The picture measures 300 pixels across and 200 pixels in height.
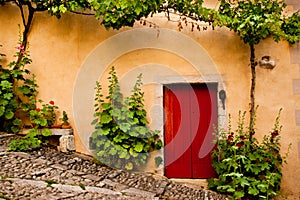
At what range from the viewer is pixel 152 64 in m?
4.94

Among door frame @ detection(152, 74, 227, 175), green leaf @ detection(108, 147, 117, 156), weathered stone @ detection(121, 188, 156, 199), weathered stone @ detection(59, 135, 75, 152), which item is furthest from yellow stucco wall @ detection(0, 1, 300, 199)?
weathered stone @ detection(121, 188, 156, 199)

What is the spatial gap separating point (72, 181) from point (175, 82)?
2.13m

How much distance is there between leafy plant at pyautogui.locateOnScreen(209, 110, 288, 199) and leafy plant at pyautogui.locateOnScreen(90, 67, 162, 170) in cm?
94

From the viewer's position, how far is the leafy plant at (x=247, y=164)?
4266mm

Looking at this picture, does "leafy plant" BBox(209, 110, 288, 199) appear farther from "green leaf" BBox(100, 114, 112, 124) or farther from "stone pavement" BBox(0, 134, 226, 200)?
"green leaf" BBox(100, 114, 112, 124)

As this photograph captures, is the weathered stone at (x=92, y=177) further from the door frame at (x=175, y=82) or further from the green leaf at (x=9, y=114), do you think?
the green leaf at (x=9, y=114)

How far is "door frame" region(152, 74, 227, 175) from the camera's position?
4.83 metres

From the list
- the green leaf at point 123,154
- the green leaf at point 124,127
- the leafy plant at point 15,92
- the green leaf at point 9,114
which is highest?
the leafy plant at point 15,92

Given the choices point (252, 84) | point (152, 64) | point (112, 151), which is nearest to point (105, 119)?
point (112, 151)

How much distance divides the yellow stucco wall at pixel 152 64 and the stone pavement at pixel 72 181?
69 centimetres

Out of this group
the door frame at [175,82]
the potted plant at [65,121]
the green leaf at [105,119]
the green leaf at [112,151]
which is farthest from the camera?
the potted plant at [65,121]

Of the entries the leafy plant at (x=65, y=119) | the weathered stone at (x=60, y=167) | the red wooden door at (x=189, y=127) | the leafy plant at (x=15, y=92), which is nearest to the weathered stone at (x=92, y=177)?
the weathered stone at (x=60, y=167)

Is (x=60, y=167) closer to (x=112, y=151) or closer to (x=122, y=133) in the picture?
(x=112, y=151)

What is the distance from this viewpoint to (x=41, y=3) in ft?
15.9
